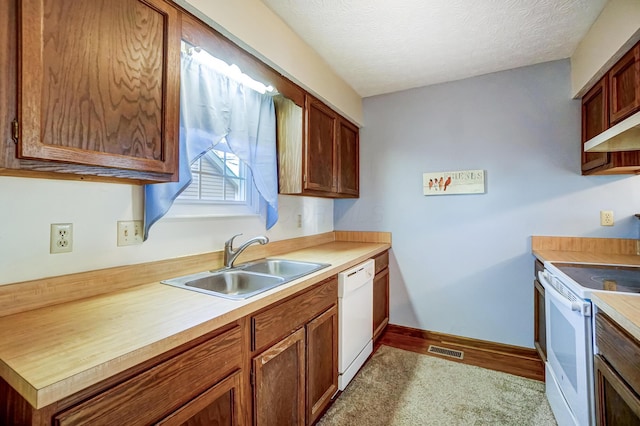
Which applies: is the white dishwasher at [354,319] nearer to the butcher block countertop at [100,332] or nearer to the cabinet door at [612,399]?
the butcher block countertop at [100,332]

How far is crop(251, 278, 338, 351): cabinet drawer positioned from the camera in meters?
1.19

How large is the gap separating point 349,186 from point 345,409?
183cm

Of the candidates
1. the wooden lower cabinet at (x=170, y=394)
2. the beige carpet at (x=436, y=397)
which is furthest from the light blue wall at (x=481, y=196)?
the wooden lower cabinet at (x=170, y=394)

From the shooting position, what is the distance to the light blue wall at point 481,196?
2.30 meters

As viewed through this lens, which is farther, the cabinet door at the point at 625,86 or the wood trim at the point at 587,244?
the wood trim at the point at 587,244

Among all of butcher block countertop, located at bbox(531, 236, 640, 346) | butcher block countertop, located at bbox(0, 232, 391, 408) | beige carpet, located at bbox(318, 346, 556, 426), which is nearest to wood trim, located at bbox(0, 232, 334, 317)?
butcher block countertop, located at bbox(0, 232, 391, 408)

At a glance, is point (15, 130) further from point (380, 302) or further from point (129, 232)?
point (380, 302)

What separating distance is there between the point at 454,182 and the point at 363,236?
1.02 meters

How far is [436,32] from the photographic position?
6.31ft

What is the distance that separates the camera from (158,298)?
3.80 feet

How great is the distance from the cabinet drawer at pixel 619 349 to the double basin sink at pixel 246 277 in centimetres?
126

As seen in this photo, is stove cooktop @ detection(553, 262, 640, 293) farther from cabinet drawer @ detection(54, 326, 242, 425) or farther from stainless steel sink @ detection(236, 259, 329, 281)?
cabinet drawer @ detection(54, 326, 242, 425)

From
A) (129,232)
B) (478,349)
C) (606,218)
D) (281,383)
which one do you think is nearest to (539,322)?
(478,349)

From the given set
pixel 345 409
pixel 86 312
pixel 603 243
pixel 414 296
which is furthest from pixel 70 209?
pixel 603 243
